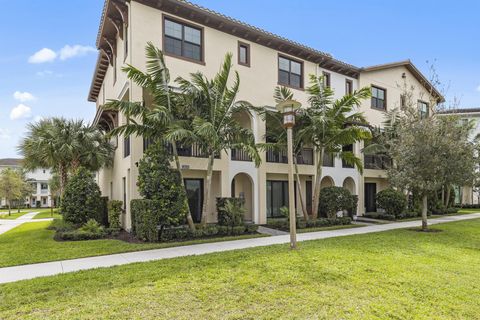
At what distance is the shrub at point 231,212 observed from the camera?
1292 centimetres

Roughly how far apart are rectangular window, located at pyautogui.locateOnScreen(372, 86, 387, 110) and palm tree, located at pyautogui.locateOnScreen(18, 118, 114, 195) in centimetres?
1771

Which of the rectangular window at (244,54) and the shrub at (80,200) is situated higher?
the rectangular window at (244,54)

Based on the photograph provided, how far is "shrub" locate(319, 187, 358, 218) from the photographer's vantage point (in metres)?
16.2

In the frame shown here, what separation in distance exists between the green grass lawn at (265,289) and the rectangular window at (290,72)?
11.4 m

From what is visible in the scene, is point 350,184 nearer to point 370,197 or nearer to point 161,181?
point 370,197

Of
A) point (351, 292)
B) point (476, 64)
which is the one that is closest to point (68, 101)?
point (351, 292)

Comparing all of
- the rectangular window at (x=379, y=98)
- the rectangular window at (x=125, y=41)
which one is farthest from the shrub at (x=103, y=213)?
the rectangular window at (x=379, y=98)

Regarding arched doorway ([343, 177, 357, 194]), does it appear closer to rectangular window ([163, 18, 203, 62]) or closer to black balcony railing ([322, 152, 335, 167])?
black balcony railing ([322, 152, 335, 167])

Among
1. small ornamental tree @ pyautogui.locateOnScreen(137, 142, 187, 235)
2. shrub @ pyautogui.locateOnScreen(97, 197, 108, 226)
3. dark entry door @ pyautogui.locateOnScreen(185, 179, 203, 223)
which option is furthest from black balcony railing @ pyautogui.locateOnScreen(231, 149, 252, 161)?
shrub @ pyautogui.locateOnScreen(97, 197, 108, 226)

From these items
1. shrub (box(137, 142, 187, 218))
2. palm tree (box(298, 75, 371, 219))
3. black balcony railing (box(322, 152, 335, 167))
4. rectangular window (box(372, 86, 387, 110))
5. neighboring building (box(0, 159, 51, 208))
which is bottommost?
neighboring building (box(0, 159, 51, 208))

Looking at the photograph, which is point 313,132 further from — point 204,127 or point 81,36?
point 81,36

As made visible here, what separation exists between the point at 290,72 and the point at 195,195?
8826 mm

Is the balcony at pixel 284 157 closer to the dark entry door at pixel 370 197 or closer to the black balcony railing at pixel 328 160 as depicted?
the black balcony railing at pixel 328 160

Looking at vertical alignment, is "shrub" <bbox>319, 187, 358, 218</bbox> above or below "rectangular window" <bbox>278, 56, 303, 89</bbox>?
below
